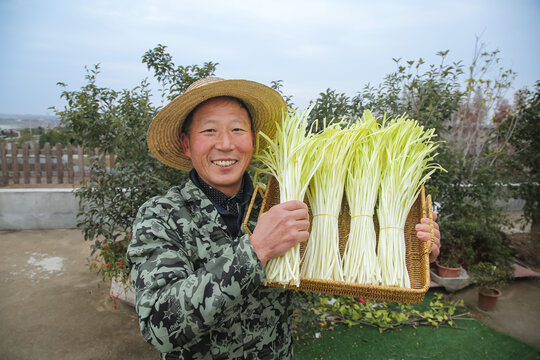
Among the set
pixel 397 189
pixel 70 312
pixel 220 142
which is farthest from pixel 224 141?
pixel 70 312

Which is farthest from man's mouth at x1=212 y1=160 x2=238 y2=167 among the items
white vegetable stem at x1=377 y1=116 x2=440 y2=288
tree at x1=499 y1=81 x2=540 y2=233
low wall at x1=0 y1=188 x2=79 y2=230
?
low wall at x1=0 y1=188 x2=79 y2=230

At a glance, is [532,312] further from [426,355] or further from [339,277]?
[339,277]

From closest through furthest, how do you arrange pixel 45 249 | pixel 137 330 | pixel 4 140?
1. pixel 137 330
2. pixel 45 249
3. pixel 4 140

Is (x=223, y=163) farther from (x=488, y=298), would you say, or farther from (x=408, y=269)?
(x=488, y=298)

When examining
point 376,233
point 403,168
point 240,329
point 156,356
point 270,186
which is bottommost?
point 156,356

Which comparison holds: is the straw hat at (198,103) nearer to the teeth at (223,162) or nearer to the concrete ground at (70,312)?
the teeth at (223,162)

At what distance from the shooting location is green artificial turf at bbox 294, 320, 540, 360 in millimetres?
2971

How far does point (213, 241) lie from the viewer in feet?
4.18

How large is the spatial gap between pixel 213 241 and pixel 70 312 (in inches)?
129

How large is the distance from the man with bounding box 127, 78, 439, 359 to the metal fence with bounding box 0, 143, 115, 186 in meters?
7.58

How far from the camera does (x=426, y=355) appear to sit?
118 inches

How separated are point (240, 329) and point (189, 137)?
0.86 metres

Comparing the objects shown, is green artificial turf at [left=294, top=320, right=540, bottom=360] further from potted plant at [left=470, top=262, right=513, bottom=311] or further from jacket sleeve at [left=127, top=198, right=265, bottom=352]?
jacket sleeve at [left=127, top=198, right=265, bottom=352]

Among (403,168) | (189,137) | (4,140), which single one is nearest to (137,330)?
(189,137)
